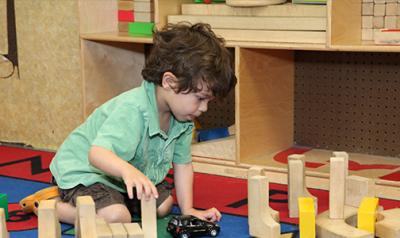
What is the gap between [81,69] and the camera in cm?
218

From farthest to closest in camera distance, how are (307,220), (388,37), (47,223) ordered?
(388,37) < (307,220) < (47,223)

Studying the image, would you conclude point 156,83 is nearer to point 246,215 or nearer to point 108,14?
point 246,215

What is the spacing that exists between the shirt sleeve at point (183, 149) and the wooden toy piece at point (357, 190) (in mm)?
344

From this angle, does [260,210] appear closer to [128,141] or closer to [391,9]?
[128,141]

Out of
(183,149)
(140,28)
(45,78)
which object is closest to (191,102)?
(183,149)

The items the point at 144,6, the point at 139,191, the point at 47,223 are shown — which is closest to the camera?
the point at 47,223

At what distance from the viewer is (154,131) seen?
1471 millimetres

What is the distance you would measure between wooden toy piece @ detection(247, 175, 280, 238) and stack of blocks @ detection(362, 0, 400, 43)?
0.67 metres

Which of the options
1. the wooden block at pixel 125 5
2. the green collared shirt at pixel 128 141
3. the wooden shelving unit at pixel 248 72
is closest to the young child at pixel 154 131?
the green collared shirt at pixel 128 141

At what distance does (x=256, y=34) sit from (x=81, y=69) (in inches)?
22.3

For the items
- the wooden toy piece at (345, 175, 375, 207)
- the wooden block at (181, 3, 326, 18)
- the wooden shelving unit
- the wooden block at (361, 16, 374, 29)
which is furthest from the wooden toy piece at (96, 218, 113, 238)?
the wooden block at (361, 16, 374, 29)

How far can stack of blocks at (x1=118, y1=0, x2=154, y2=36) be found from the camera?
7.07 feet

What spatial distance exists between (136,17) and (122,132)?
86cm

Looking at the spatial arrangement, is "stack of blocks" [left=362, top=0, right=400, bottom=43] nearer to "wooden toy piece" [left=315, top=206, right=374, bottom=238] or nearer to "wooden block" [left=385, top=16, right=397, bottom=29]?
"wooden block" [left=385, top=16, right=397, bottom=29]
